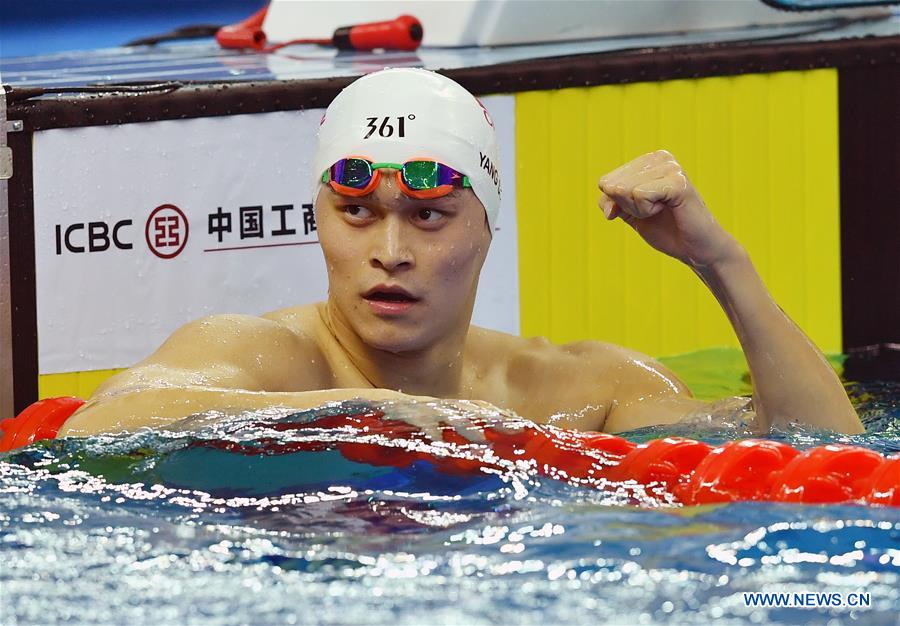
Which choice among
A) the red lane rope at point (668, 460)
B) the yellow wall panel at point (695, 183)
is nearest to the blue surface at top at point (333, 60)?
the yellow wall panel at point (695, 183)

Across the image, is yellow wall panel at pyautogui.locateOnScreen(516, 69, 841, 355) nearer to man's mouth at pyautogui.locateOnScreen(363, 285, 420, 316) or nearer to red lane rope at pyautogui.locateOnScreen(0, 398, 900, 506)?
man's mouth at pyautogui.locateOnScreen(363, 285, 420, 316)

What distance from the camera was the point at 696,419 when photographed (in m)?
2.89

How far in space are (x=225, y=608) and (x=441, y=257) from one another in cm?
105

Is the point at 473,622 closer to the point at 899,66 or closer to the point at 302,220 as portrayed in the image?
the point at 302,220

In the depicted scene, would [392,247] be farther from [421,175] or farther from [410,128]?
[410,128]

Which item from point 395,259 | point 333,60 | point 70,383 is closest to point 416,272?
point 395,259

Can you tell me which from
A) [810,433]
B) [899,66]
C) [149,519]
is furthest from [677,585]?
[899,66]

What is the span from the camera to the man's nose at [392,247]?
2.61m

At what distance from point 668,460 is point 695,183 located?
7.14 feet

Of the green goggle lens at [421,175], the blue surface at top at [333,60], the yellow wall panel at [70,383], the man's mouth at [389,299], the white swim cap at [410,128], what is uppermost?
the blue surface at top at [333,60]

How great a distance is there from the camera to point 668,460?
231cm

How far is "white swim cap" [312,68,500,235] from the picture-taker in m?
2.72

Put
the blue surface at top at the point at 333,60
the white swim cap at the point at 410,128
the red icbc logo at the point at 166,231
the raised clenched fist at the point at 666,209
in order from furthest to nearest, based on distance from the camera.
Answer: the blue surface at top at the point at 333,60
the red icbc logo at the point at 166,231
the white swim cap at the point at 410,128
the raised clenched fist at the point at 666,209

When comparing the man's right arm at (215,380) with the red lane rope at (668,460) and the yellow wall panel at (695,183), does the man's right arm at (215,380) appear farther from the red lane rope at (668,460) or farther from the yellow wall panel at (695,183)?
the yellow wall panel at (695,183)
